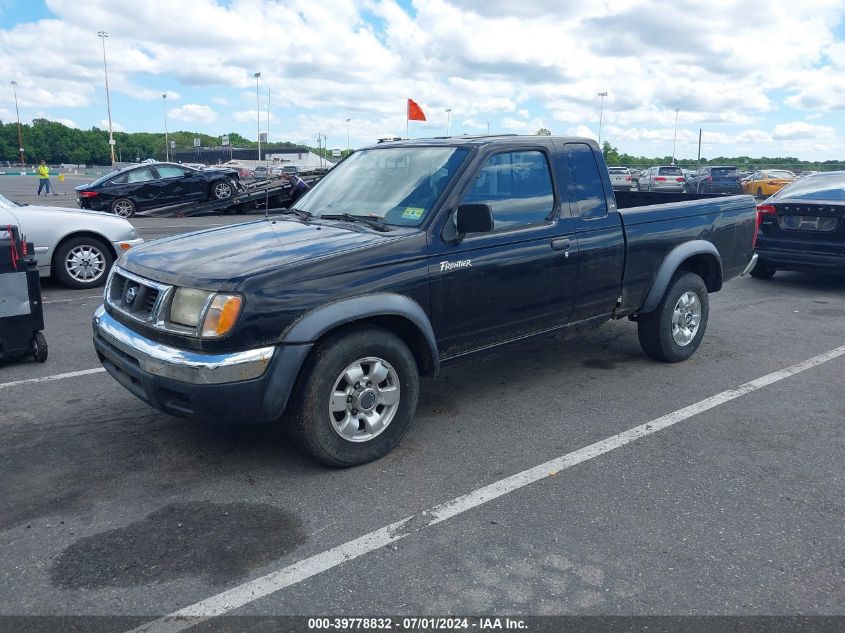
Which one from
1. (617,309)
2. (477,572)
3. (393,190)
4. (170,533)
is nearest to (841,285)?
(617,309)

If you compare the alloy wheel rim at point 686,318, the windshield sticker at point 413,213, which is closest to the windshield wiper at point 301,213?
the windshield sticker at point 413,213

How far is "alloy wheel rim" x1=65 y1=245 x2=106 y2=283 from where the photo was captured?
362 inches

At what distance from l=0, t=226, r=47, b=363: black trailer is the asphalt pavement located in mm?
260

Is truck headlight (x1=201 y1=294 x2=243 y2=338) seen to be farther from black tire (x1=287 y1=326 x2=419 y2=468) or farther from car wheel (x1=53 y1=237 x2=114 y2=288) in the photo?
car wheel (x1=53 y1=237 x2=114 y2=288)

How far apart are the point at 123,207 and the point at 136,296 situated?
18395mm

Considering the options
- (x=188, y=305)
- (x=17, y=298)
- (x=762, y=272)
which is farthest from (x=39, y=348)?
(x=762, y=272)

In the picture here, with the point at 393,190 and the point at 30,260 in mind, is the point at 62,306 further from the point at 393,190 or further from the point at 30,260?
the point at 393,190

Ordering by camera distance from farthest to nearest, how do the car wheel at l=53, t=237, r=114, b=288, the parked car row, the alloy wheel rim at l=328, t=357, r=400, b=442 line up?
1. the parked car row
2. the car wheel at l=53, t=237, r=114, b=288
3. the alloy wheel rim at l=328, t=357, r=400, b=442

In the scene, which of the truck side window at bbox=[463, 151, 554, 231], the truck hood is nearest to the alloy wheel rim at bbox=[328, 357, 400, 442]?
the truck hood

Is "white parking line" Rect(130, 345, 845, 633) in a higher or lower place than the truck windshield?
lower

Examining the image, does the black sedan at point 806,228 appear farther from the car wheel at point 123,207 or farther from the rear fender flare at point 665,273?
the car wheel at point 123,207

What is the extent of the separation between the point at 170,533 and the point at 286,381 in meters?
0.89

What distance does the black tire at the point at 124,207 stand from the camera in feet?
67.6

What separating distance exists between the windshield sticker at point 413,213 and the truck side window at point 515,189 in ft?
0.99
